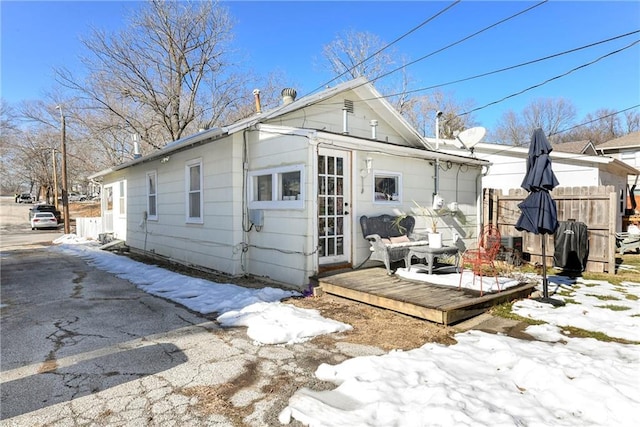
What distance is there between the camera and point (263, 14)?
37.7 ft

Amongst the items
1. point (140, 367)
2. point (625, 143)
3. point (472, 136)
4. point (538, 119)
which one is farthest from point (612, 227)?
point (538, 119)

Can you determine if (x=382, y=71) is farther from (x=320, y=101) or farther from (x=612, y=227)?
(x=612, y=227)

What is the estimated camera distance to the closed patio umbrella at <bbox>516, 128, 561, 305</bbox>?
502 cm

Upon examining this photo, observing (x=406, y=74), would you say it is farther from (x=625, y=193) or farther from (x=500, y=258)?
(x=500, y=258)

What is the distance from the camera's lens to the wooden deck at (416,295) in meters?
4.32

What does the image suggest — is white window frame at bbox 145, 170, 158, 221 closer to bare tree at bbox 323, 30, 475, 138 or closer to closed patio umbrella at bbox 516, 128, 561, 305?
closed patio umbrella at bbox 516, 128, 561, 305

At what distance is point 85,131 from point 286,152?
24.0m

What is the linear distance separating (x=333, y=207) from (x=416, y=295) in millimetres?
2354

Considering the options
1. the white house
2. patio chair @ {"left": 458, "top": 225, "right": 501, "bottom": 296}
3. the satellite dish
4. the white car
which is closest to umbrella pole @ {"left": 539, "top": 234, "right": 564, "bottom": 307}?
patio chair @ {"left": 458, "top": 225, "right": 501, "bottom": 296}

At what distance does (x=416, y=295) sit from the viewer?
480 cm

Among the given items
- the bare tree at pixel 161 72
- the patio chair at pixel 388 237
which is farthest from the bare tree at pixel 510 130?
the patio chair at pixel 388 237

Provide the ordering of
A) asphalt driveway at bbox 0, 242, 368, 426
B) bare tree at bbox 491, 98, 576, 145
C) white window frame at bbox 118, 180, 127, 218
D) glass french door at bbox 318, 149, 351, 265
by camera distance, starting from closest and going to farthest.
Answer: asphalt driveway at bbox 0, 242, 368, 426 < glass french door at bbox 318, 149, 351, 265 < white window frame at bbox 118, 180, 127, 218 < bare tree at bbox 491, 98, 576, 145

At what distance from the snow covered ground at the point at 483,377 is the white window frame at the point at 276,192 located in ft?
6.50

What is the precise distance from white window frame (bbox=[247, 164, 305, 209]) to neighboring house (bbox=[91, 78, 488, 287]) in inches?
0.8
